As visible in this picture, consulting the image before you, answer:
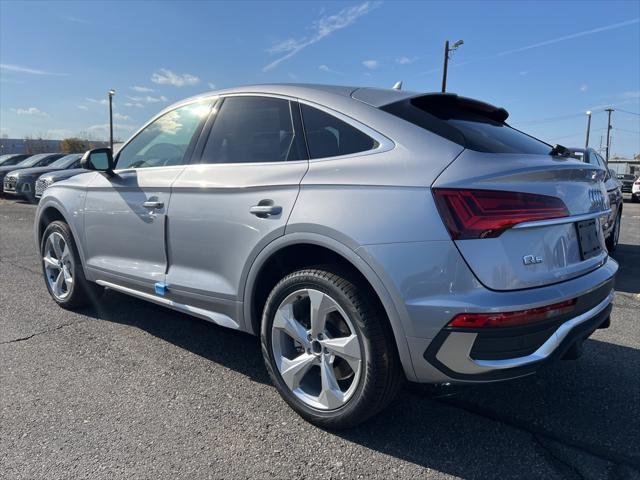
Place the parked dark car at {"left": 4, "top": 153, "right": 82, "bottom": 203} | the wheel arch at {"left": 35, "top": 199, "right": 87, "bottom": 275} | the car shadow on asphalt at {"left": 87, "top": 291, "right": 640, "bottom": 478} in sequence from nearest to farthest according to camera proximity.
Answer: the car shadow on asphalt at {"left": 87, "top": 291, "right": 640, "bottom": 478}
the wheel arch at {"left": 35, "top": 199, "right": 87, "bottom": 275}
the parked dark car at {"left": 4, "top": 153, "right": 82, "bottom": 203}

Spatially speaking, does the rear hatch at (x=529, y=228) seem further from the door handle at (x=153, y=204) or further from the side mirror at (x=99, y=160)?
the side mirror at (x=99, y=160)

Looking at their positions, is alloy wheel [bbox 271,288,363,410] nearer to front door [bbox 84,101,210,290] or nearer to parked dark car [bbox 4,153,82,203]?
front door [bbox 84,101,210,290]

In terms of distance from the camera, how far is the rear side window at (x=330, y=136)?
2487mm

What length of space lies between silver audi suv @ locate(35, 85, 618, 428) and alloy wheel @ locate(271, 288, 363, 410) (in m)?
0.01

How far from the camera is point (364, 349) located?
231 cm

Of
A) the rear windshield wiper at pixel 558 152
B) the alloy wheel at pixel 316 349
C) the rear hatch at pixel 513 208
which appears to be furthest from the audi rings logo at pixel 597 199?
the alloy wheel at pixel 316 349

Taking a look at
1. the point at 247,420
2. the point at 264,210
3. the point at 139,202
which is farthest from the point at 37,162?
the point at 247,420

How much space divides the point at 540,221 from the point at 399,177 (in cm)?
63

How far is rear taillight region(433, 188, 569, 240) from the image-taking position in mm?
2039

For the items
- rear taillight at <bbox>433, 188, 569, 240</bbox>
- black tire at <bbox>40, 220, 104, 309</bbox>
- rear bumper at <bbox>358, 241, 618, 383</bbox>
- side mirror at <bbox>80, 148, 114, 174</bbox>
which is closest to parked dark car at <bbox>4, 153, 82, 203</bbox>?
black tire at <bbox>40, 220, 104, 309</bbox>

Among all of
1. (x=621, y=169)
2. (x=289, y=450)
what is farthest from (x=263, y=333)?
(x=621, y=169)

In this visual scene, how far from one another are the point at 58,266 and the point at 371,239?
351cm

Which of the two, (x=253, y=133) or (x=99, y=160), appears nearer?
(x=253, y=133)

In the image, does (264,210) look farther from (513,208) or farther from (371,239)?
(513,208)
